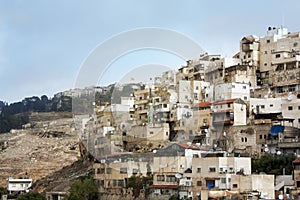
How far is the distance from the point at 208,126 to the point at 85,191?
6.57m

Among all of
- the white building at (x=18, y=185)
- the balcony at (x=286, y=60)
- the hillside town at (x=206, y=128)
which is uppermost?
the balcony at (x=286, y=60)

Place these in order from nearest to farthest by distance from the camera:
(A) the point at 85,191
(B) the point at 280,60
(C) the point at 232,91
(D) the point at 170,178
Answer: (D) the point at 170,178
(A) the point at 85,191
(C) the point at 232,91
(B) the point at 280,60

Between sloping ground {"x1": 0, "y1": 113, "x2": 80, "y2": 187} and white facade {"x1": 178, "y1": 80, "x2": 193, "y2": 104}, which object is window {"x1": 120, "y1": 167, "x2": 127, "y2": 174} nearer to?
white facade {"x1": 178, "y1": 80, "x2": 193, "y2": 104}

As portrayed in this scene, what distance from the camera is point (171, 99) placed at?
33.9m

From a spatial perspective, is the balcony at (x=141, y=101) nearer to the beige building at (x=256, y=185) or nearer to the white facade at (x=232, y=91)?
the white facade at (x=232, y=91)

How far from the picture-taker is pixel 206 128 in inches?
1162

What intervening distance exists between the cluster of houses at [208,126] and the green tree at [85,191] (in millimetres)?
448

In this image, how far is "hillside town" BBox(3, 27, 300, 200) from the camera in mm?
23969

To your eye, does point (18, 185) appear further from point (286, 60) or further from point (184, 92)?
point (286, 60)

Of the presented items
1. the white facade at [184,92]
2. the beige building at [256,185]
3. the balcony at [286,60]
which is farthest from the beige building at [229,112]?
the beige building at [256,185]

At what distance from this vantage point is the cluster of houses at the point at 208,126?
78.9ft

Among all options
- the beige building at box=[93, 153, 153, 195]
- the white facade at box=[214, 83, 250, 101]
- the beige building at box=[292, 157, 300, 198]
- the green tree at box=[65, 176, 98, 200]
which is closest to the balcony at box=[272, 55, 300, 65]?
the white facade at box=[214, 83, 250, 101]

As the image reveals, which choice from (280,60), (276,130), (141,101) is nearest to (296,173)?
(276,130)

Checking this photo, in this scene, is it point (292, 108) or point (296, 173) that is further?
point (292, 108)
